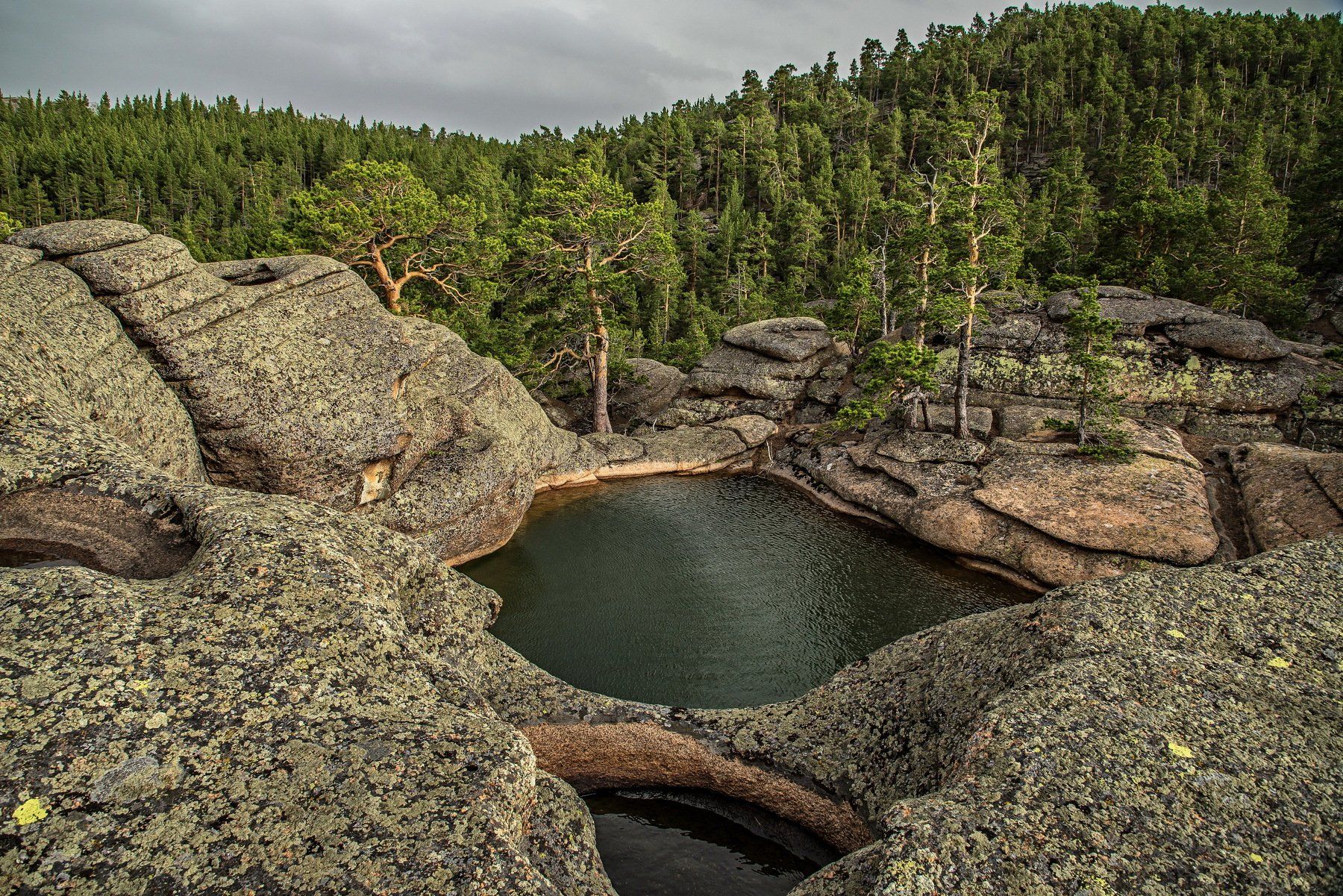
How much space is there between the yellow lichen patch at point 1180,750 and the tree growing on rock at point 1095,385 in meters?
17.4

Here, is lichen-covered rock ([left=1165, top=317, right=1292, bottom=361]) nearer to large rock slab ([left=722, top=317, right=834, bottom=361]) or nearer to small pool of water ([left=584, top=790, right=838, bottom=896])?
large rock slab ([left=722, top=317, right=834, bottom=361])

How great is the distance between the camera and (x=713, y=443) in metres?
34.2

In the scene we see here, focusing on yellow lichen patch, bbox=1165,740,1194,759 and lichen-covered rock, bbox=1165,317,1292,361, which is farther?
lichen-covered rock, bbox=1165,317,1292,361

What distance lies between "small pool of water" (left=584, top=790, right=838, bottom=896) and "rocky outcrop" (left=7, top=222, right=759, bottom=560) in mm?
11864

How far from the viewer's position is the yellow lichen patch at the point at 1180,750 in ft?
24.5

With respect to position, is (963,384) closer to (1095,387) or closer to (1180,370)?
(1095,387)

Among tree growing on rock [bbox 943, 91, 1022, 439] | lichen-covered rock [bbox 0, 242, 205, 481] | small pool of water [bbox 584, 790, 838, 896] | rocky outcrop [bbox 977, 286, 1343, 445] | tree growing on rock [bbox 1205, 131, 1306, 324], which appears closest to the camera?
small pool of water [bbox 584, 790, 838, 896]

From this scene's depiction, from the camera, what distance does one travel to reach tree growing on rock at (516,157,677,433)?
111 feet

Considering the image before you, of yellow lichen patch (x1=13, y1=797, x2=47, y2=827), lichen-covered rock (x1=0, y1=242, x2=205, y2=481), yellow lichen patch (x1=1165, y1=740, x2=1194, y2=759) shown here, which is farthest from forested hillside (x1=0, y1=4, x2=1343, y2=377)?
yellow lichen patch (x1=13, y1=797, x2=47, y2=827)

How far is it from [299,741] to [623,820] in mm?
6395

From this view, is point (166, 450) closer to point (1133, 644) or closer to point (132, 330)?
point (132, 330)

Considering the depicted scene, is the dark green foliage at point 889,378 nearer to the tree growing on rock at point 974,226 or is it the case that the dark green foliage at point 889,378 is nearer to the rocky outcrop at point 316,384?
the tree growing on rock at point 974,226

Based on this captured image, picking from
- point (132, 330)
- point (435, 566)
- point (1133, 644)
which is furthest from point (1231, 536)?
point (132, 330)

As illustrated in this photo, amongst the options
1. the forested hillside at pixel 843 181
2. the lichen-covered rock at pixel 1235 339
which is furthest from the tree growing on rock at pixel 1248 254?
the lichen-covered rock at pixel 1235 339
